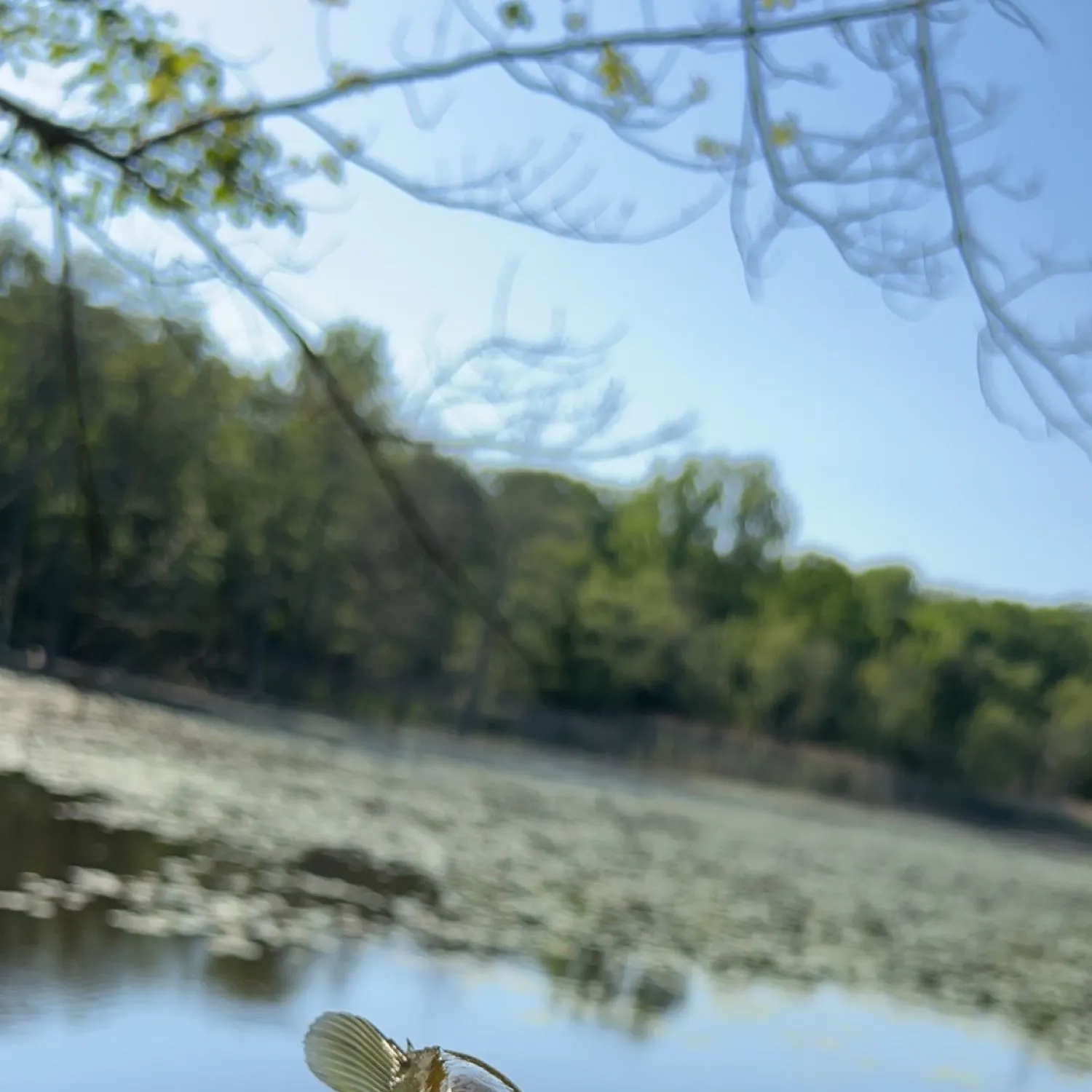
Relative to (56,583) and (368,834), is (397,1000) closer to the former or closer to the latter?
(368,834)

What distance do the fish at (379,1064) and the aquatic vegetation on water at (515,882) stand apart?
7.33 ft

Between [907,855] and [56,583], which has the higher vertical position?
[56,583]

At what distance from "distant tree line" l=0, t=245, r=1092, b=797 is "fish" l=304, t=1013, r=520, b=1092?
4.89 feet

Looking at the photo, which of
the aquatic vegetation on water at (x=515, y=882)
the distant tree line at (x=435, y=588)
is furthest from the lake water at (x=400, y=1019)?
the distant tree line at (x=435, y=588)

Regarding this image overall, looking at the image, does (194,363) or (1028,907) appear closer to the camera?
(194,363)

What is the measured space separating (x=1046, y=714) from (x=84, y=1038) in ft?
67.9

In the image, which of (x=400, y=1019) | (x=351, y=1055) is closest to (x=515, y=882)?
(x=400, y=1019)

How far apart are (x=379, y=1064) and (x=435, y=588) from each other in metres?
6.98

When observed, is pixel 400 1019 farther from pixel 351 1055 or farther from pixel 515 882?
pixel 351 1055

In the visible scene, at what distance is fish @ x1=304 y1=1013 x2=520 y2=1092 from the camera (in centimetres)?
62

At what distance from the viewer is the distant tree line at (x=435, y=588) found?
4.07 meters

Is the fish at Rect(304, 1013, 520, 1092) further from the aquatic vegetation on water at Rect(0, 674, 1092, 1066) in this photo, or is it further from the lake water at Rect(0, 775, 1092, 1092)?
the lake water at Rect(0, 775, 1092, 1092)

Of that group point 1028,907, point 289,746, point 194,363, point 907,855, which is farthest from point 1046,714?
point 194,363

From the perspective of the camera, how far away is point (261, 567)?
547 inches
